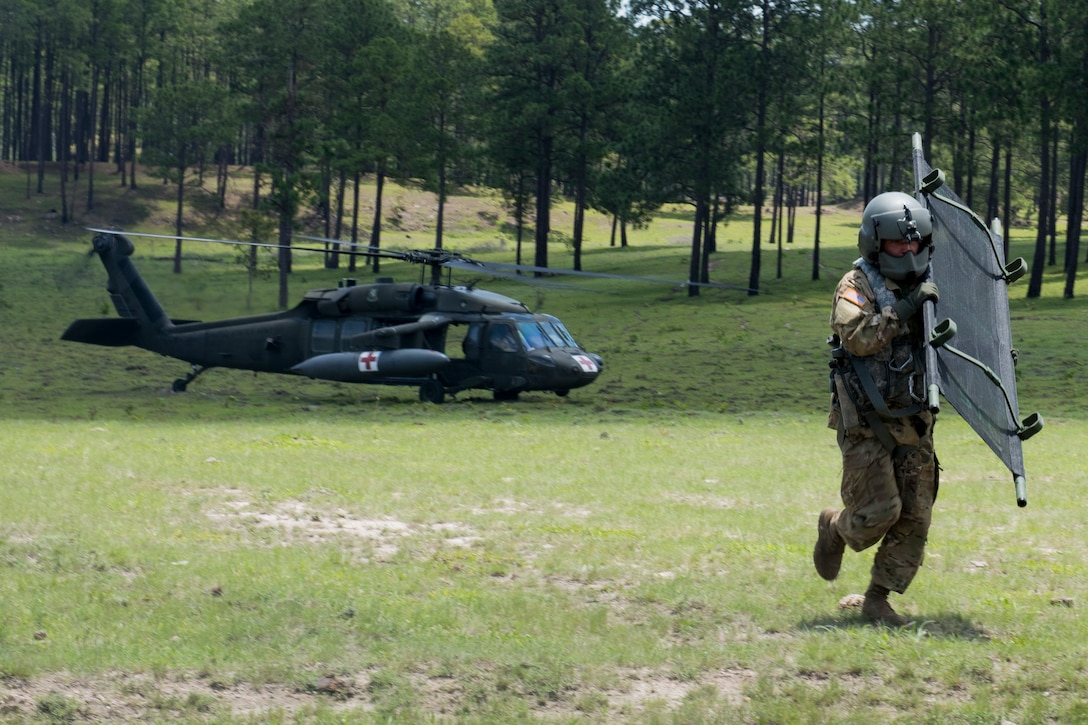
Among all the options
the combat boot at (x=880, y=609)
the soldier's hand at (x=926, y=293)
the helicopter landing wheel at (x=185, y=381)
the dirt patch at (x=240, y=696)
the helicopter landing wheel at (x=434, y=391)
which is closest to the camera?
the dirt patch at (x=240, y=696)

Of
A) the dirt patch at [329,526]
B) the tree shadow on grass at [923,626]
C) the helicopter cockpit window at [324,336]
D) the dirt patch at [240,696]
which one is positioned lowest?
the dirt patch at [329,526]

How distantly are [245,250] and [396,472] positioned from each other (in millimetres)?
39979

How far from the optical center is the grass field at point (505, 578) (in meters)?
5.70

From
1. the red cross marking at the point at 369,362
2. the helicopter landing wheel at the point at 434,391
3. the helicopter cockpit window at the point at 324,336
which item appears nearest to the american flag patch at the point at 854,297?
the red cross marking at the point at 369,362

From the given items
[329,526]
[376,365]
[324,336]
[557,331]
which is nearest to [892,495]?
[329,526]

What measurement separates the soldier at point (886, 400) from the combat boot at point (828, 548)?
Result: 6.6 inches

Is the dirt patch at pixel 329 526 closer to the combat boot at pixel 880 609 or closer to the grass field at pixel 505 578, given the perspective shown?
the grass field at pixel 505 578

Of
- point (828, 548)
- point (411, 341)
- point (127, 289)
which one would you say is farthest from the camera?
point (127, 289)

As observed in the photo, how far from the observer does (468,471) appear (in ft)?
44.2

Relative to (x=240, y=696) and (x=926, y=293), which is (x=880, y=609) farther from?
(x=240, y=696)

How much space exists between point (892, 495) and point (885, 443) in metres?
0.28

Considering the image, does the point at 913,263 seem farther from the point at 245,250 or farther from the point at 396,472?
the point at 245,250

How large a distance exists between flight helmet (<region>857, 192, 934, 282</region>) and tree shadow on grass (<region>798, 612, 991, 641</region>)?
184 centimetres

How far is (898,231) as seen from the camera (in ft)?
21.8
